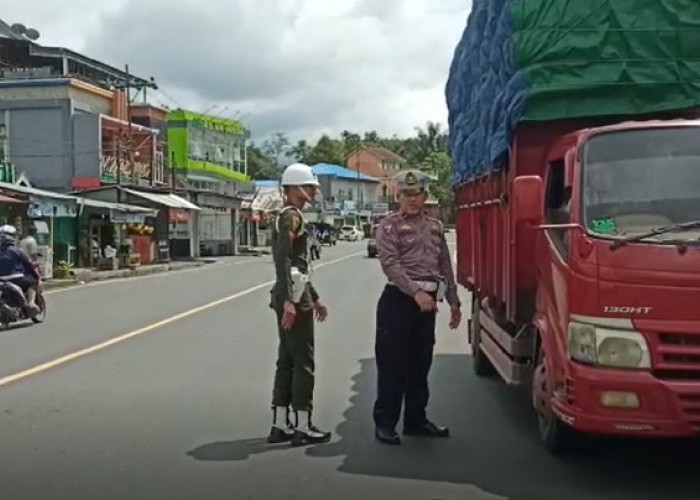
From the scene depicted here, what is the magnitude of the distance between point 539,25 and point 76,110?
40.2 metres

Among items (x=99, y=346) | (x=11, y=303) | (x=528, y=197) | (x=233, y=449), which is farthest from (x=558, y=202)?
(x=11, y=303)

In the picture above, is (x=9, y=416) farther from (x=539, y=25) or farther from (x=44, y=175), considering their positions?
(x=44, y=175)

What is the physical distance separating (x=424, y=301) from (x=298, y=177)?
1.23 m

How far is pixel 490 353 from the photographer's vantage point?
8.69 m

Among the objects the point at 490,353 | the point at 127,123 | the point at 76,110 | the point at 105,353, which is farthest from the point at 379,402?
the point at 127,123

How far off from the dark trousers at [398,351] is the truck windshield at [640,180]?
1.78 metres

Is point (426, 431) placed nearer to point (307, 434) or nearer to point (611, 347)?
point (307, 434)

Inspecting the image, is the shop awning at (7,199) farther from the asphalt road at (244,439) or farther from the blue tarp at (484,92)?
the blue tarp at (484,92)

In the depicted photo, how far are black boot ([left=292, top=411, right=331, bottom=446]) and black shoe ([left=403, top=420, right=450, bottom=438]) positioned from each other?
1.91 feet

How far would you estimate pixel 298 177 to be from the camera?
6.98m

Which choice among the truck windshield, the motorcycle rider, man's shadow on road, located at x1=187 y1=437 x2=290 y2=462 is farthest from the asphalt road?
the motorcycle rider

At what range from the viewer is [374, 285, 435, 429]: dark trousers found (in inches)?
277

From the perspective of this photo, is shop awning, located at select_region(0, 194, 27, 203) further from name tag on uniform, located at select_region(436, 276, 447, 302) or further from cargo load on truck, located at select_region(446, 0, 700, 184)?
cargo load on truck, located at select_region(446, 0, 700, 184)

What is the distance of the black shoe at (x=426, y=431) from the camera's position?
7.17 metres
